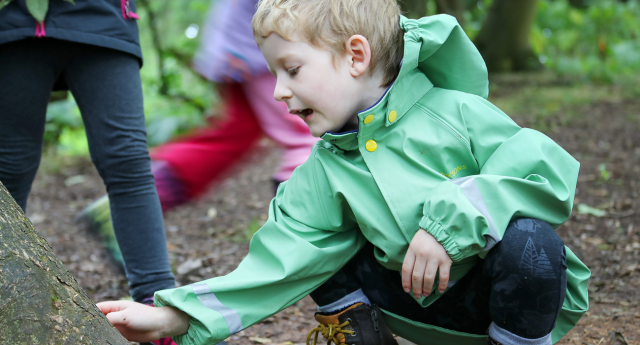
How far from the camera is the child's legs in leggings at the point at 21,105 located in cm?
172

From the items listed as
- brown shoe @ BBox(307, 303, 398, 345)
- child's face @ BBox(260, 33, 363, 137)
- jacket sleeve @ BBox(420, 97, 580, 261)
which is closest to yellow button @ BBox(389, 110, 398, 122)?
child's face @ BBox(260, 33, 363, 137)

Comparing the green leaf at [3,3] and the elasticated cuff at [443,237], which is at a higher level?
the green leaf at [3,3]

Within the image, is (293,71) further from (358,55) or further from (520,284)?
(520,284)

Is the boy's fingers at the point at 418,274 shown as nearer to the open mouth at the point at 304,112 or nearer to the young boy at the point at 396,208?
the young boy at the point at 396,208

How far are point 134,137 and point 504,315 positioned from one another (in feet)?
4.11

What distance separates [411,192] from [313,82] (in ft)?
1.22

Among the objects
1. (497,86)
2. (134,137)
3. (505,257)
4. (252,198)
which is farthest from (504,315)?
(497,86)

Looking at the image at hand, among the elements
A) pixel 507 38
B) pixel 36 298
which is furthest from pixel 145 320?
pixel 507 38

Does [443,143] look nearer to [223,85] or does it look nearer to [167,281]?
[167,281]

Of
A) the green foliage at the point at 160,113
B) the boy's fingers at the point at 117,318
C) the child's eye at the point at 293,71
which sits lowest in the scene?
the green foliage at the point at 160,113

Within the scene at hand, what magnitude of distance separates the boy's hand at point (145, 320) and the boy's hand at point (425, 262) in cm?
56

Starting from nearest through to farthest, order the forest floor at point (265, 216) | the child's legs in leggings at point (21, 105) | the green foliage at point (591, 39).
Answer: the child's legs in leggings at point (21, 105) → the forest floor at point (265, 216) → the green foliage at point (591, 39)

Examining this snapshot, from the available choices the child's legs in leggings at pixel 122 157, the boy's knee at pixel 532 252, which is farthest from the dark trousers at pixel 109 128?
the boy's knee at pixel 532 252

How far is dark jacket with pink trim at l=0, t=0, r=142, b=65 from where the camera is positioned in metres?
1.65
